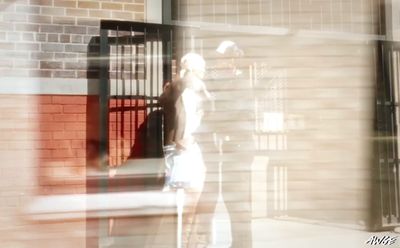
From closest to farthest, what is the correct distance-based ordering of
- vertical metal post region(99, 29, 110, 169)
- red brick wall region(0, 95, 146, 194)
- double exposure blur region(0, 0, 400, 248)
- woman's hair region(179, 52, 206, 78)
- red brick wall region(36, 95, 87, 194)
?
red brick wall region(0, 95, 146, 194) < red brick wall region(36, 95, 87, 194) < double exposure blur region(0, 0, 400, 248) < woman's hair region(179, 52, 206, 78) < vertical metal post region(99, 29, 110, 169)

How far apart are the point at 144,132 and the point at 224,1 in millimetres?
930

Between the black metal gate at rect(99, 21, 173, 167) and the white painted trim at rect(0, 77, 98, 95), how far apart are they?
9 centimetres

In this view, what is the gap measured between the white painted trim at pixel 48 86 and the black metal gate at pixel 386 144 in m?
1.51

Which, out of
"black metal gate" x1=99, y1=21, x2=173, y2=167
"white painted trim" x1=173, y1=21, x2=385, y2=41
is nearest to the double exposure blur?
"white painted trim" x1=173, y1=21, x2=385, y2=41

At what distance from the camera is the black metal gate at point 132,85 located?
118 inches

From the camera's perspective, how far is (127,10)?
3115 mm

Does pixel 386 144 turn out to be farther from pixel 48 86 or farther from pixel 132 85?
pixel 48 86

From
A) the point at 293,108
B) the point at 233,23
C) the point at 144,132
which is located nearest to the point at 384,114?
the point at 293,108

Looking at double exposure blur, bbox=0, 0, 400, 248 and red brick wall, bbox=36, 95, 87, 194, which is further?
double exposure blur, bbox=0, 0, 400, 248

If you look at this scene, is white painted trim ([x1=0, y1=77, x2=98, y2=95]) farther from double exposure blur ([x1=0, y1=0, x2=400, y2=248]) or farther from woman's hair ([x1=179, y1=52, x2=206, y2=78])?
woman's hair ([x1=179, y1=52, x2=206, y2=78])

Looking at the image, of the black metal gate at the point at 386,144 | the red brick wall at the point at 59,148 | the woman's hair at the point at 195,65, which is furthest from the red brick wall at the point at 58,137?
the black metal gate at the point at 386,144

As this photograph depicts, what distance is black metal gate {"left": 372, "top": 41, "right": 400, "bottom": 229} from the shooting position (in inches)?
109

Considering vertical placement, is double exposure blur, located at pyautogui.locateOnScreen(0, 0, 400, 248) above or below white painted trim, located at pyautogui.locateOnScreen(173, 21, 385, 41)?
below

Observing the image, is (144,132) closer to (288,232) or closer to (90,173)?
(90,173)
